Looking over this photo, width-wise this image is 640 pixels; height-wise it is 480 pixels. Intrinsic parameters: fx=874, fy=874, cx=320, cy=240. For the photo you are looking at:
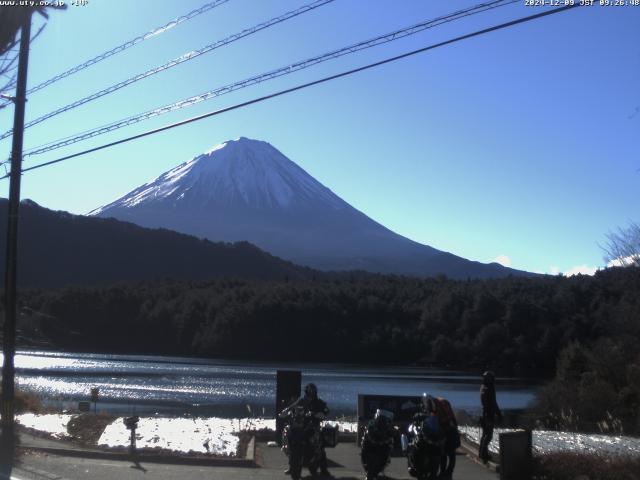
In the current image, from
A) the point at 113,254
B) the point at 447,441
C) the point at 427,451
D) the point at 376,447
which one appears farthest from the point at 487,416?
the point at 113,254

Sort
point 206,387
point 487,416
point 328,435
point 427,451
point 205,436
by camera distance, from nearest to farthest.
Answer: point 427,451 → point 328,435 → point 487,416 → point 205,436 → point 206,387

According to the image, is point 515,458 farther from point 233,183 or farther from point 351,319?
point 233,183

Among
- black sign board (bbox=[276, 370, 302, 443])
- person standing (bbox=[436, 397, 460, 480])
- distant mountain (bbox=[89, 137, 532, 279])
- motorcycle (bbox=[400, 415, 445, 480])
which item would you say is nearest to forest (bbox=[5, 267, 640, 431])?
black sign board (bbox=[276, 370, 302, 443])

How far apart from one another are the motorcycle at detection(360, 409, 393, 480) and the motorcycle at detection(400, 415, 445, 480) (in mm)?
368

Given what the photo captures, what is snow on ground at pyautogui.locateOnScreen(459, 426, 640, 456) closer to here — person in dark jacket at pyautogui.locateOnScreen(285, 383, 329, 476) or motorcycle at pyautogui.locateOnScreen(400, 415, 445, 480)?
motorcycle at pyautogui.locateOnScreen(400, 415, 445, 480)

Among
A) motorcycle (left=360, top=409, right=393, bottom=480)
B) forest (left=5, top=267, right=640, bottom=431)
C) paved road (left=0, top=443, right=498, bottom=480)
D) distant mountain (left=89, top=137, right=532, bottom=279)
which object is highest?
distant mountain (left=89, top=137, right=532, bottom=279)

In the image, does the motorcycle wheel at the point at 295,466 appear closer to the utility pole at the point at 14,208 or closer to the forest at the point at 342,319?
the utility pole at the point at 14,208

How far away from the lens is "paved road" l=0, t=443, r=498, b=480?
12008 millimetres

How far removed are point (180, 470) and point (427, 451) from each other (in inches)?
146

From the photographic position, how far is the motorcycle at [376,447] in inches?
448

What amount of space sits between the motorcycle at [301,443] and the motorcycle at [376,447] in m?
0.73

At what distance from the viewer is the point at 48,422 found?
58.0 ft

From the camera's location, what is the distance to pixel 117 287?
8438 cm

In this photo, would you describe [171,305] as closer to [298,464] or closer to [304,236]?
[298,464]
